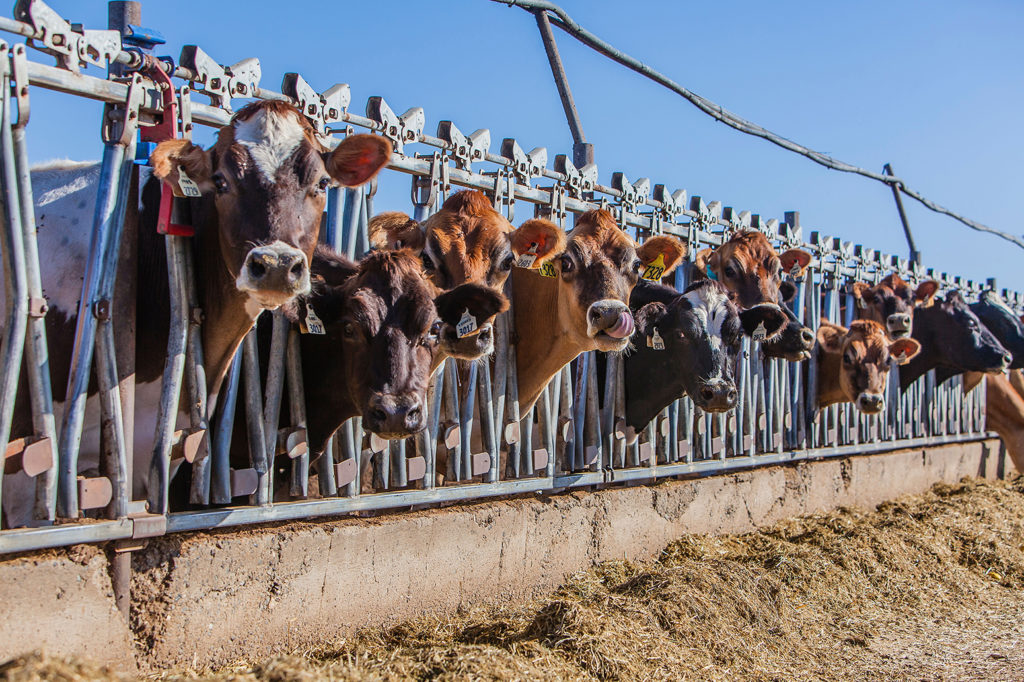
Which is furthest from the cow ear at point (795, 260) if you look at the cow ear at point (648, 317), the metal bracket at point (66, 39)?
the metal bracket at point (66, 39)

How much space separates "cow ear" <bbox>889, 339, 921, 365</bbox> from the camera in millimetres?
10742

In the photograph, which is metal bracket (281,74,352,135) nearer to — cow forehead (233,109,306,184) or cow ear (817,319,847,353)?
cow forehead (233,109,306,184)

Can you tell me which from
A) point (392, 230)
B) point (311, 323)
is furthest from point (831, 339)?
point (311, 323)

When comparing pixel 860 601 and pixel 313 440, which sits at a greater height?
pixel 313 440

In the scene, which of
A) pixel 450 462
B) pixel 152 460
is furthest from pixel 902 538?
pixel 152 460

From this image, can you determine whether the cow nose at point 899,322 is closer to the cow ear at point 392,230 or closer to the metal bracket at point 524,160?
the metal bracket at point 524,160

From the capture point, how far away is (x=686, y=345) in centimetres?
693

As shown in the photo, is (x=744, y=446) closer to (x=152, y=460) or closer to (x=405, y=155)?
(x=405, y=155)

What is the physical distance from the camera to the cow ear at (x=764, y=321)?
696 cm

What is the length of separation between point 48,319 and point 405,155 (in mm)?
2167

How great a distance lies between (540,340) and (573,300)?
338mm

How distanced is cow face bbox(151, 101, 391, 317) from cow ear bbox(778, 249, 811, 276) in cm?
642

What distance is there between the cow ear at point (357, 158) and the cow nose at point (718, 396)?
313cm

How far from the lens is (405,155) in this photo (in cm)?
561
